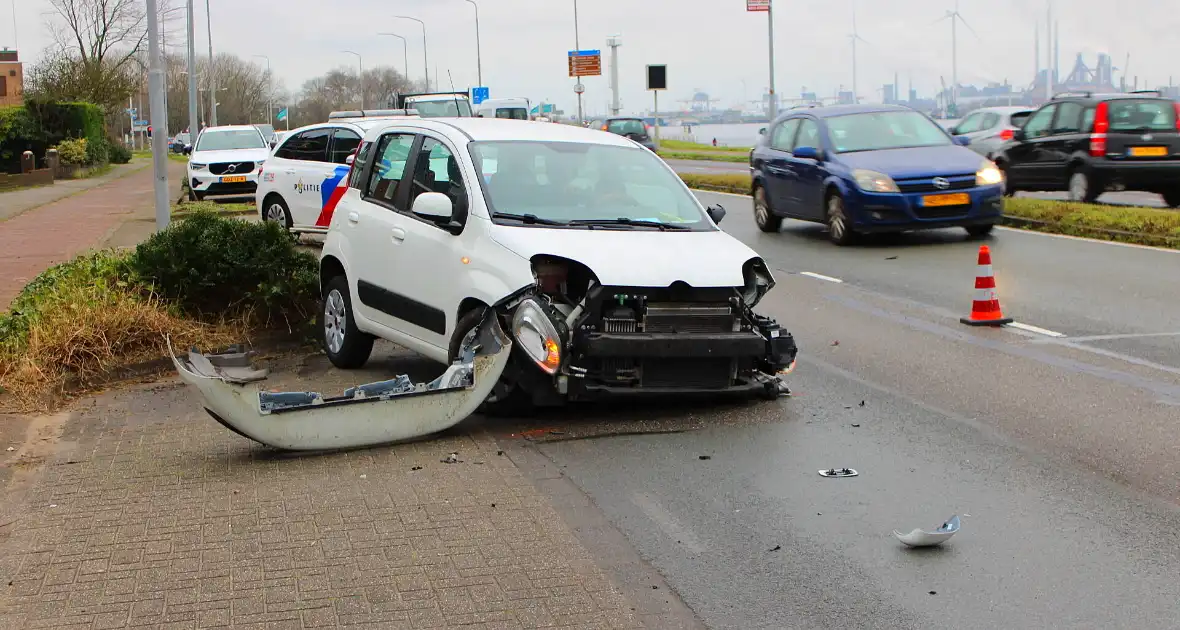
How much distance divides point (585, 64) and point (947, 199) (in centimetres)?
5934

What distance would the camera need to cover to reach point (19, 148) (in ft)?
150

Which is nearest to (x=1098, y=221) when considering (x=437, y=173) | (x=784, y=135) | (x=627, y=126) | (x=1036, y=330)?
(x=784, y=135)

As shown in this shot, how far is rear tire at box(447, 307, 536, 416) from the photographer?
7777 mm

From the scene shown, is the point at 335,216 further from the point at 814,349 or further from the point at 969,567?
the point at 969,567

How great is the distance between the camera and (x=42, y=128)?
47281mm

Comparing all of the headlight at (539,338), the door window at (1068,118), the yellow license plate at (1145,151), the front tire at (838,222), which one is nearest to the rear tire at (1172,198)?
the yellow license plate at (1145,151)

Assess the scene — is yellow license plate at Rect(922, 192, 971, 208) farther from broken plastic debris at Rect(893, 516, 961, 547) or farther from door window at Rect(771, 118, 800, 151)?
broken plastic debris at Rect(893, 516, 961, 547)

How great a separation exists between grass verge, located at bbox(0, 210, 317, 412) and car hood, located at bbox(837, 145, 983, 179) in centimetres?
829

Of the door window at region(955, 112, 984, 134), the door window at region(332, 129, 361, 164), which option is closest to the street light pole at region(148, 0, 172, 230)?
the door window at region(332, 129, 361, 164)

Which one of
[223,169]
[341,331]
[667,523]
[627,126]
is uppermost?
[627,126]

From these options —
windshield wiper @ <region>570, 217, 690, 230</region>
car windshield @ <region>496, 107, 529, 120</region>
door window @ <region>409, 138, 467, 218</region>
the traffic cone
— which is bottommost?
the traffic cone

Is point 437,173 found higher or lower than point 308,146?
lower

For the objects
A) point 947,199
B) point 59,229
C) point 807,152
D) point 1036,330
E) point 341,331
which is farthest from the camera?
point 59,229

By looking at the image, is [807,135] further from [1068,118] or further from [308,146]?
[308,146]
